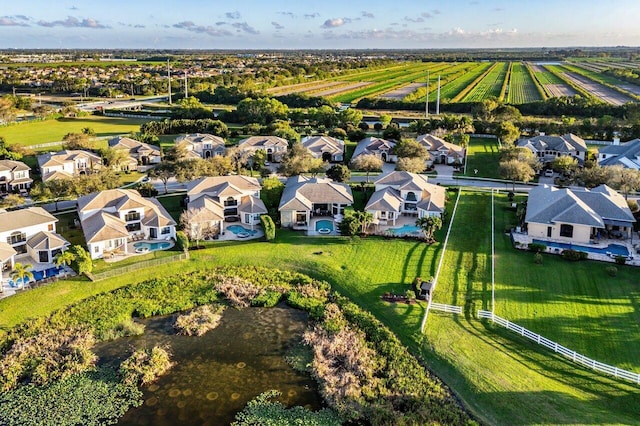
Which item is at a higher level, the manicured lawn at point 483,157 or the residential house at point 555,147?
the residential house at point 555,147

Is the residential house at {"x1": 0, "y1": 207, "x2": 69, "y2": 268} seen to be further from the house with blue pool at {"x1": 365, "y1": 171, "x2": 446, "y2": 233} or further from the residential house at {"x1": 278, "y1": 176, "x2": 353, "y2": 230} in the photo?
the house with blue pool at {"x1": 365, "y1": 171, "x2": 446, "y2": 233}

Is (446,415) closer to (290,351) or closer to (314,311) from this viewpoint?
(290,351)

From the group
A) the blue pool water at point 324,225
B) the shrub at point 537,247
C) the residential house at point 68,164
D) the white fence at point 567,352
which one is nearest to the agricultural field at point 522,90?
the blue pool water at point 324,225

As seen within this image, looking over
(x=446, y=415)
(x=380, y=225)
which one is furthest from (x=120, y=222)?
(x=446, y=415)

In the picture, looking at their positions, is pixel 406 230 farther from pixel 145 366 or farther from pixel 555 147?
pixel 555 147

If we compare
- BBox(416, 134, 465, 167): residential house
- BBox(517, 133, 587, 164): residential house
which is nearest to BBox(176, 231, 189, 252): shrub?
BBox(416, 134, 465, 167): residential house

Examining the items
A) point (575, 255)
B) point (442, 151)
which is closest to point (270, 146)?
point (442, 151)

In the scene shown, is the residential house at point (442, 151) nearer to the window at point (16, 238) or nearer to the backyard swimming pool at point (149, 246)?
the backyard swimming pool at point (149, 246)
